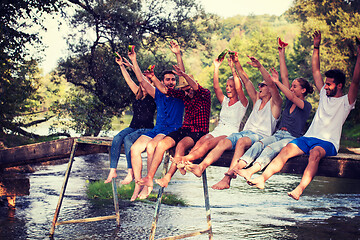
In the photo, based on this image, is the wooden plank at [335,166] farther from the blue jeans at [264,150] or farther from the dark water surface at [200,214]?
the dark water surface at [200,214]

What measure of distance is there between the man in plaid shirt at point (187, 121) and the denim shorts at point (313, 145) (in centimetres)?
153

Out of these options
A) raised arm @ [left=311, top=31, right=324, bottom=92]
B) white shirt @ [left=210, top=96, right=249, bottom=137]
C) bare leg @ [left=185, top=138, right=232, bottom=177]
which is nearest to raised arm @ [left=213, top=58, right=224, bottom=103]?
white shirt @ [left=210, top=96, right=249, bottom=137]

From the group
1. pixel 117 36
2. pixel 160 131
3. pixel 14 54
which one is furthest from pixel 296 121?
pixel 117 36

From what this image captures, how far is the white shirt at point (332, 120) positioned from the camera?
5.84 meters

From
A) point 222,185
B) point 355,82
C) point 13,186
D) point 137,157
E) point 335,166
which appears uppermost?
point 355,82

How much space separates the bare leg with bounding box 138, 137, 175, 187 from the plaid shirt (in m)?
0.45

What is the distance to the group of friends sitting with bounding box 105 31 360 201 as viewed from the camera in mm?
5703

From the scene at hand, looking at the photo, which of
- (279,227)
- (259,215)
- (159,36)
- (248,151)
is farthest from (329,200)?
(159,36)

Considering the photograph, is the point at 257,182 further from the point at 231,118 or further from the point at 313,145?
the point at 231,118

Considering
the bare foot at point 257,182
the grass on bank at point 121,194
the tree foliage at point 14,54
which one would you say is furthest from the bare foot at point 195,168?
the tree foliage at point 14,54

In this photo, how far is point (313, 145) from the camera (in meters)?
5.69

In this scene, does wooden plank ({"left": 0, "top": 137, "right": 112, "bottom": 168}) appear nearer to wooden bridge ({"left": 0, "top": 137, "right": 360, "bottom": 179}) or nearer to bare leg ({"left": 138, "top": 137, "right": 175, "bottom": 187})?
wooden bridge ({"left": 0, "top": 137, "right": 360, "bottom": 179})

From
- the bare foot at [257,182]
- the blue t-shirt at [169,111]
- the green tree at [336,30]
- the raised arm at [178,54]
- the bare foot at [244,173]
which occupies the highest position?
the green tree at [336,30]

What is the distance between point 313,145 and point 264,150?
0.62 metres
